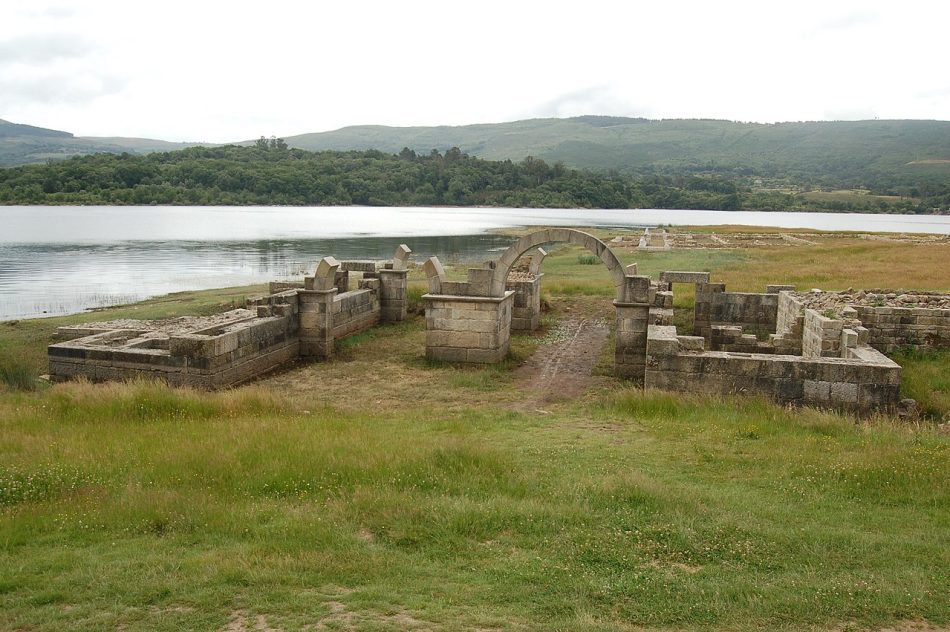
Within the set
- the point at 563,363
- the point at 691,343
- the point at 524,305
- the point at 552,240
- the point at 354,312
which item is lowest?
the point at 563,363

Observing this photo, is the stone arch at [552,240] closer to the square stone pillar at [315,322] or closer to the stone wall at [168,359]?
the square stone pillar at [315,322]

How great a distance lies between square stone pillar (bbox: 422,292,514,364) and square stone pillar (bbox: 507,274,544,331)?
10.6 feet

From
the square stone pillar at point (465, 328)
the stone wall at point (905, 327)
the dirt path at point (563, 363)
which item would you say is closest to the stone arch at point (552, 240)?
the square stone pillar at point (465, 328)

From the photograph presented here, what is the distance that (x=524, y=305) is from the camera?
19.2 meters

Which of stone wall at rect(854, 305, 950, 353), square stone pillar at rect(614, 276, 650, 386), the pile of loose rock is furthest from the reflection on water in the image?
stone wall at rect(854, 305, 950, 353)

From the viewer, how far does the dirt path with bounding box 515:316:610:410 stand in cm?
1319

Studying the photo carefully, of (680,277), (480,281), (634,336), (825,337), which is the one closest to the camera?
(825,337)

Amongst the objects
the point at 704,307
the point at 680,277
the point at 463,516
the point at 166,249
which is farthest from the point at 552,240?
the point at 166,249

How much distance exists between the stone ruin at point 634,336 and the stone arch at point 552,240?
0.10ft

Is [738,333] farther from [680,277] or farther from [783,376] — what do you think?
[680,277]

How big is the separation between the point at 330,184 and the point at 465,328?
111 metres

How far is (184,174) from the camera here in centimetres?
11425

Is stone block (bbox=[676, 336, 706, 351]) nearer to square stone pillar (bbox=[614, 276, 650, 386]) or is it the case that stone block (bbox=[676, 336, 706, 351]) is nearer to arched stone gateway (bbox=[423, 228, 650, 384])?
square stone pillar (bbox=[614, 276, 650, 386])

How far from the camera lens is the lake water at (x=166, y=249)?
105 ft
